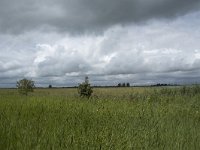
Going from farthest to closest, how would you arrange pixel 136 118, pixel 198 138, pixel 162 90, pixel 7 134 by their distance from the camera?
1. pixel 162 90
2. pixel 136 118
3. pixel 198 138
4. pixel 7 134

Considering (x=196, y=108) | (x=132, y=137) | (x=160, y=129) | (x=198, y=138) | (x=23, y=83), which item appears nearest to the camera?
(x=132, y=137)

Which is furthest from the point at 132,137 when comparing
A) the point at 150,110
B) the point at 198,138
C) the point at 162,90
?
the point at 162,90

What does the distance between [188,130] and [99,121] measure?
2.30 meters

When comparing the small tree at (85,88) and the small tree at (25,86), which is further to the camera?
the small tree at (25,86)

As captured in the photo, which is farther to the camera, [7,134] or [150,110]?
[150,110]

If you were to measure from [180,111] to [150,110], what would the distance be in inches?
83.0

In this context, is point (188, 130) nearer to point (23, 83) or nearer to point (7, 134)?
point (7, 134)

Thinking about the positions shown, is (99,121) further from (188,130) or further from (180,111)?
(180,111)

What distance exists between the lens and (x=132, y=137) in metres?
6.07

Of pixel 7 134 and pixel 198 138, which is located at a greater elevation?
pixel 7 134

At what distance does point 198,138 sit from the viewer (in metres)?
6.86

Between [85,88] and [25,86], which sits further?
[25,86]

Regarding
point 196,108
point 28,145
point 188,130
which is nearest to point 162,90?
point 196,108

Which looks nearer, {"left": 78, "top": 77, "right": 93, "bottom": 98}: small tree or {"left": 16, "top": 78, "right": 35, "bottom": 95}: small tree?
{"left": 78, "top": 77, "right": 93, "bottom": 98}: small tree
